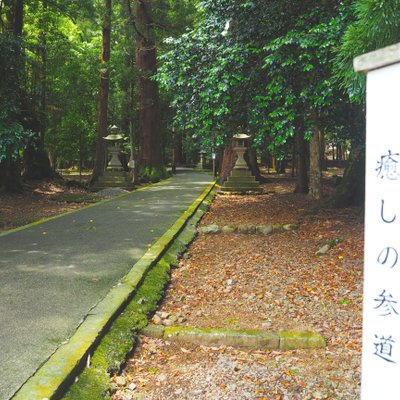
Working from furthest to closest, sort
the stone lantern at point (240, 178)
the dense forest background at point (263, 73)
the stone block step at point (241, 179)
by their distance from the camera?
the stone block step at point (241, 179), the stone lantern at point (240, 178), the dense forest background at point (263, 73)

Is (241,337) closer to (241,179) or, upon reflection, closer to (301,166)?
(301,166)

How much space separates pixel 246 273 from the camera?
630 cm

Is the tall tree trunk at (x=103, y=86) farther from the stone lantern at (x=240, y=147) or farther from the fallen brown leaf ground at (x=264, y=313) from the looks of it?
the fallen brown leaf ground at (x=264, y=313)

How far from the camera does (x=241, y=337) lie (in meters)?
4.07

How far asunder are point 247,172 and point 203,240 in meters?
9.99

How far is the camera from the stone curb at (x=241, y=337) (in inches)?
157

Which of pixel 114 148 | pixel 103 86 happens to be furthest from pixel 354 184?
pixel 103 86

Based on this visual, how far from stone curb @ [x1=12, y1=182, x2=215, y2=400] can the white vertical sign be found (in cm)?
198

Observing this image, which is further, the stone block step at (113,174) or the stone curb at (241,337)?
the stone block step at (113,174)

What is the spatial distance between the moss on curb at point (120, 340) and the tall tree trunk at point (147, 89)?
590 inches

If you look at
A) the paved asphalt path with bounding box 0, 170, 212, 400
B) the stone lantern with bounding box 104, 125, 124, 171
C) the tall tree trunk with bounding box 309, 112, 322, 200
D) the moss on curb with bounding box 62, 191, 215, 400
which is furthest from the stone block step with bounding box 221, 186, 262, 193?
the moss on curb with bounding box 62, 191, 215, 400

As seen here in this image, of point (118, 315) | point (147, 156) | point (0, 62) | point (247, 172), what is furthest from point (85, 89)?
point (118, 315)

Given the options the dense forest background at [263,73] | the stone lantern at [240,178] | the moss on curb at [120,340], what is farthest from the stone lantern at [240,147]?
the moss on curb at [120,340]

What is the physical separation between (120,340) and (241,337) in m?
1.17
